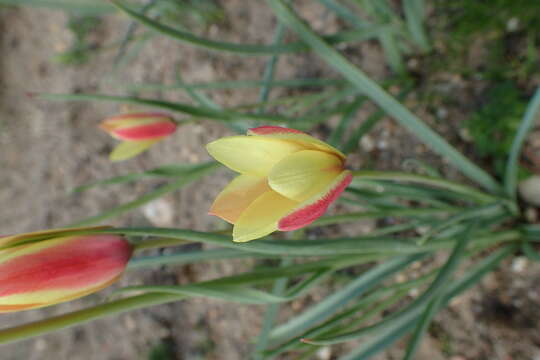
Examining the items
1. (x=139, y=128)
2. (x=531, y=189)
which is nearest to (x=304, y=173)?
(x=139, y=128)

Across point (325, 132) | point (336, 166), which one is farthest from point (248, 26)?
point (336, 166)

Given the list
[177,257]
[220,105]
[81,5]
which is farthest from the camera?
[220,105]

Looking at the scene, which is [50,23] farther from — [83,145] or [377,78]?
[377,78]

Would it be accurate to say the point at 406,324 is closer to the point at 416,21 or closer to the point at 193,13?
the point at 416,21

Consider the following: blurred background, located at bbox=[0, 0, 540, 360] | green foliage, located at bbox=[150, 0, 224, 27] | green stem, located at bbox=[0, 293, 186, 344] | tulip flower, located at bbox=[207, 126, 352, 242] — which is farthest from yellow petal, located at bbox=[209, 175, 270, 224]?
green foliage, located at bbox=[150, 0, 224, 27]

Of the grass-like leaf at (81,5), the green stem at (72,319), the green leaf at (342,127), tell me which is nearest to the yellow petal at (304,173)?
the green stem at (72,319)

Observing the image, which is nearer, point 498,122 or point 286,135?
point 286,135

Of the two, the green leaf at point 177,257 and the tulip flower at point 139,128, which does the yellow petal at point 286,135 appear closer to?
the green leaf at point 177,257
